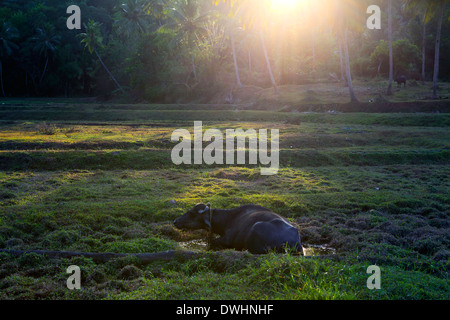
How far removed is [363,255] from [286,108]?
89.2 feet

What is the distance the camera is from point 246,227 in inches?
291

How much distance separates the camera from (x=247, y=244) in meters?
7.10

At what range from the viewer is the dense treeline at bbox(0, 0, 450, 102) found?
37.3 m

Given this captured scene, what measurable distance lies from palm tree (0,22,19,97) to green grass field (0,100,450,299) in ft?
150

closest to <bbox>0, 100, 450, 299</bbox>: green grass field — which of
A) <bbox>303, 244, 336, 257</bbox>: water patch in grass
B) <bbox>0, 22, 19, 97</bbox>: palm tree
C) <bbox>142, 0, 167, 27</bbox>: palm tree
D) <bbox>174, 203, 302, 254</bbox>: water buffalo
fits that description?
<bbox>303, 244, 336, 257</bbox>: water patch in grass

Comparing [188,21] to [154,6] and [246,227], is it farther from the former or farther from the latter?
[246,227]

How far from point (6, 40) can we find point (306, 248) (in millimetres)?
61813

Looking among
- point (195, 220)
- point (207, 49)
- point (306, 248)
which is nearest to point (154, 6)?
point (207, 49)

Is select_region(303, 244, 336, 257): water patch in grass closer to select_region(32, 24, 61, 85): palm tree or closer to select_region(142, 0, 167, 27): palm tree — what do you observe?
select_region(142, 0, 167, 27): palm tree

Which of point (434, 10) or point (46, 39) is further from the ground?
point (46, 39)

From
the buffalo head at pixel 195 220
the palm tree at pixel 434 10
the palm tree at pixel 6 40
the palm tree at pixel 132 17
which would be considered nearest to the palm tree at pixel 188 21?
the palm tree at pixel 132 17

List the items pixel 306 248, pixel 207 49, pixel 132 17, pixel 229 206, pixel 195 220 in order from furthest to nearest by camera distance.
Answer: pixel 132 17, pixel 207 49, pixel 229 206, pixel 195 220, pixel 306 248

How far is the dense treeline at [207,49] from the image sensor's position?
123 ft

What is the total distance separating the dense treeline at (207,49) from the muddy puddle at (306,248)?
80.2ft
